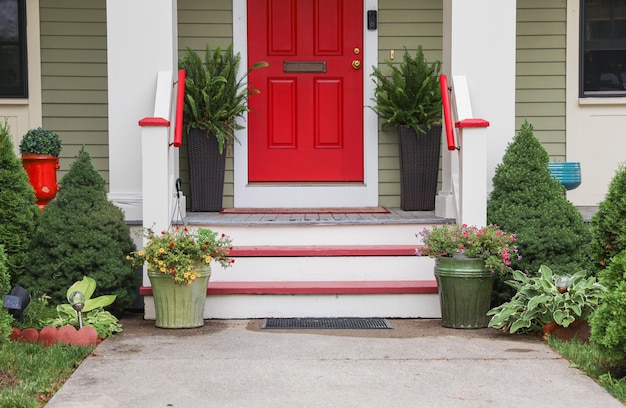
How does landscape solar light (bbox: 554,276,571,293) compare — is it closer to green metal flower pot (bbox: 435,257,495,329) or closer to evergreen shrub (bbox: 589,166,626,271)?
evergreen shrub (bbox: 589,166,626,271)

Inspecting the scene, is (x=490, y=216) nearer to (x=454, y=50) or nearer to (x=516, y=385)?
(x=454, y=50)

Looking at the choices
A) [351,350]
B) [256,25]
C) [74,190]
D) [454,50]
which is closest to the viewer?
[351,350]

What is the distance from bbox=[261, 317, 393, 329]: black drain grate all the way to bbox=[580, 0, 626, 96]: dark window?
3.48 metres

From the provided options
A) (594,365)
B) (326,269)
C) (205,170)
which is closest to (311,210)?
(205,170)

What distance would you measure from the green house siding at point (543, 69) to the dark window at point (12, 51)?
435cm

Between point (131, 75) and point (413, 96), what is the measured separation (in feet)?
7.62

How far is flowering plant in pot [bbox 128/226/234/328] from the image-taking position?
5811 mm

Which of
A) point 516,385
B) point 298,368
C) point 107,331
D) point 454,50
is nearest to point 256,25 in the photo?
point 454,50

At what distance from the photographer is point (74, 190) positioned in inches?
249

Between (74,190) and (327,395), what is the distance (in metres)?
2.74

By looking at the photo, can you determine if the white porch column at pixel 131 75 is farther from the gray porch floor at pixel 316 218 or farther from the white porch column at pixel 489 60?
the white porch column at pixel 489 60

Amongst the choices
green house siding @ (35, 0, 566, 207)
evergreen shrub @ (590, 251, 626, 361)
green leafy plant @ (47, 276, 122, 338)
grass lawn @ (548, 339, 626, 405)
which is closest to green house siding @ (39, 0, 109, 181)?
green house siding @ (35, 0, 566, 207)

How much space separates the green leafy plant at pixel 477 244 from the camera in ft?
19.2

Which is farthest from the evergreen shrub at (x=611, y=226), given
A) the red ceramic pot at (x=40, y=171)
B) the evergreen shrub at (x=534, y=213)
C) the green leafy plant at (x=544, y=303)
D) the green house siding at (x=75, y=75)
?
the green house siding at (x=75, y=75)
